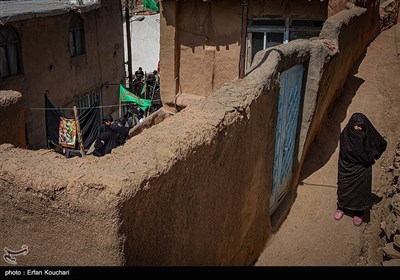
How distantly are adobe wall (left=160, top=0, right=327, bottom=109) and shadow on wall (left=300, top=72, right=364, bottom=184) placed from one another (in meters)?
1.94

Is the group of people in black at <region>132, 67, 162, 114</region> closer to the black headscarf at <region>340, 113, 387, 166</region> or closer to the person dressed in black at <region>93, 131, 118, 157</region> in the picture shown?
the person dressed in black at <region>93, 131, 118, 157</region>

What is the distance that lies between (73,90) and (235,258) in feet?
36.1

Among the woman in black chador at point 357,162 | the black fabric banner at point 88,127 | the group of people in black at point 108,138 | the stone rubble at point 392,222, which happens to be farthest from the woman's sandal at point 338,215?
the black fabric banner at point 88,127

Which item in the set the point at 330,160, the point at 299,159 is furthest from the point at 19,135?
the point at 330,160

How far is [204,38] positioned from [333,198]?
→ 480 cm

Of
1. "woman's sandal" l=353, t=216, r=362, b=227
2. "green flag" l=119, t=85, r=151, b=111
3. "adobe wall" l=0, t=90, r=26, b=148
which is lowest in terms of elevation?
"green flag" l=119, t=85, r=151, b=111

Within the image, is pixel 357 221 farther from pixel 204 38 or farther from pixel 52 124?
pixel 52 124

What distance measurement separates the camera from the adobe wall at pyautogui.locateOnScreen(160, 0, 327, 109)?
28.4 feet

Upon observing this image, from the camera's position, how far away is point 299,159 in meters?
6.00

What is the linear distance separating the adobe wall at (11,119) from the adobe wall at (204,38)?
214 inches

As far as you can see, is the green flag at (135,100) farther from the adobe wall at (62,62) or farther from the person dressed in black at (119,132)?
the person dressed in black at (119,132)

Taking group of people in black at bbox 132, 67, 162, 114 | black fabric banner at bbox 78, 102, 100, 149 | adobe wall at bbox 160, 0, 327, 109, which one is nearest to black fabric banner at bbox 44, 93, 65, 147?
black fabric banner at bbox 78, 102, 100, 149

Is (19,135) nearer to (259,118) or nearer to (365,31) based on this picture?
(259,118)

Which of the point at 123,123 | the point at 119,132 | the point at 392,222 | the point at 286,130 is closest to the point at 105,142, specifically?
the point at 119,132
